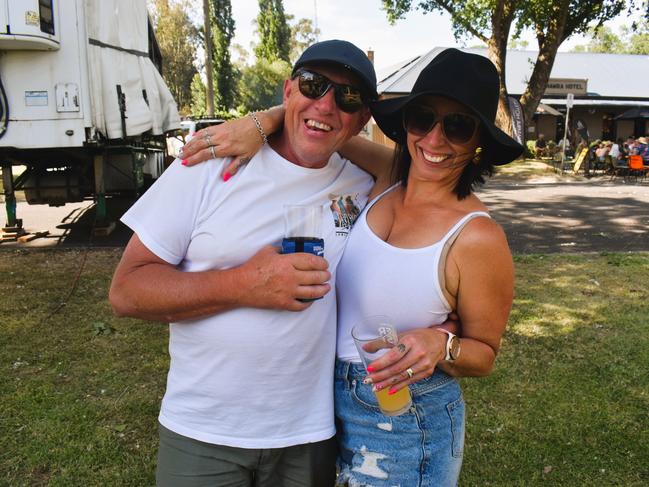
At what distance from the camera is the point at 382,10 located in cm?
2138

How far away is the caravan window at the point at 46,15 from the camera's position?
6020mm

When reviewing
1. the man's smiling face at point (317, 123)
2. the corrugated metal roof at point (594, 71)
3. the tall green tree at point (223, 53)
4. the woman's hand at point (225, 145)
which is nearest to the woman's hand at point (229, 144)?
the woman's hand at point (225, 145)

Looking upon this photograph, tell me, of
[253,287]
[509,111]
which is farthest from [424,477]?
[509,111]

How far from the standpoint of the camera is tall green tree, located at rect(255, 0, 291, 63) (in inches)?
2462

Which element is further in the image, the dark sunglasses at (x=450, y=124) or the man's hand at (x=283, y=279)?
the dark sunglasses at (x=450, y=124)

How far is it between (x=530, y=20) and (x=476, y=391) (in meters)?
19.5

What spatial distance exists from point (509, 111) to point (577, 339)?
47.4 feet

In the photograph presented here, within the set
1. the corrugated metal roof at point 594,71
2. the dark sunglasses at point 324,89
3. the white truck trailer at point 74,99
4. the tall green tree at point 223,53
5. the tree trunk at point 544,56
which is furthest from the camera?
the tall green tree at point 223,53

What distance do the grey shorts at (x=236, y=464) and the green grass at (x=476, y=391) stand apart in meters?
1.50

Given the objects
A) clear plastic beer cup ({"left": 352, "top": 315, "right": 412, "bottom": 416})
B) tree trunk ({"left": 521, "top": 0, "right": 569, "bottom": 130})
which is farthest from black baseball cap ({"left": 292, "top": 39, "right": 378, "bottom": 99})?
tree trunk ({"left": 521, "top": 0, "right": 569, "bottom": 130})

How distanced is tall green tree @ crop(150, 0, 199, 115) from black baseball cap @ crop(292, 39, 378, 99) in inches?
1932

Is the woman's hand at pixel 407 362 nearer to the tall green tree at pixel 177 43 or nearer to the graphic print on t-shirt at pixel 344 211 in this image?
the graphic print on t-shirt at pixel 344 211

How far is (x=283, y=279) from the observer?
5.04 feet

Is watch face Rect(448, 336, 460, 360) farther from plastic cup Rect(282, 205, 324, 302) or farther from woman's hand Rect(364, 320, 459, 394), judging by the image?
plastic cup Rect(282, 205, 324, 302)
